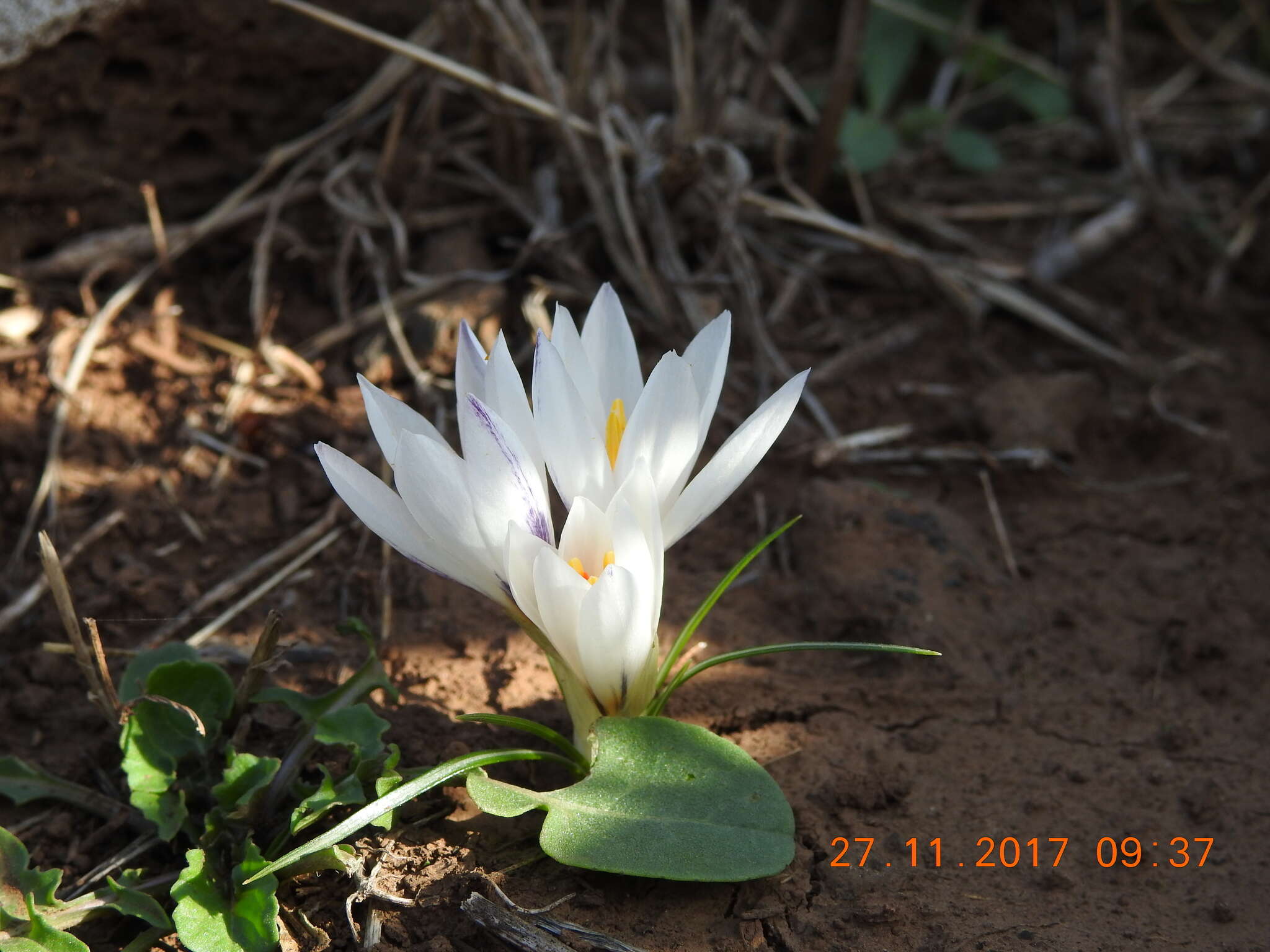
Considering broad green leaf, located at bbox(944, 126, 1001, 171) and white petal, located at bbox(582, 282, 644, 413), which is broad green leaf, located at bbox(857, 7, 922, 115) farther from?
white petal, located at bbox(582, 282, 644, 413)

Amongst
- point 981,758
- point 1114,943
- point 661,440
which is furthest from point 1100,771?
point 661,440

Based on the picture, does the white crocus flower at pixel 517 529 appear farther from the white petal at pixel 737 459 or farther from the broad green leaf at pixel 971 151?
the broad green leaf at pixel 971 151

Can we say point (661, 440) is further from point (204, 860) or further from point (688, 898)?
point (204, 860)

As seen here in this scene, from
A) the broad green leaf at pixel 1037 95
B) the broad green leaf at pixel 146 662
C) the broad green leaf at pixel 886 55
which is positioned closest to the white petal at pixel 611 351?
the broad green leaf at pixel 146 662

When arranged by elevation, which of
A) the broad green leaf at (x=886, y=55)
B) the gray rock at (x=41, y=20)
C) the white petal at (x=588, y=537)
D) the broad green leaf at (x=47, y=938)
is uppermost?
the gray rock at (x=41, y=20)
